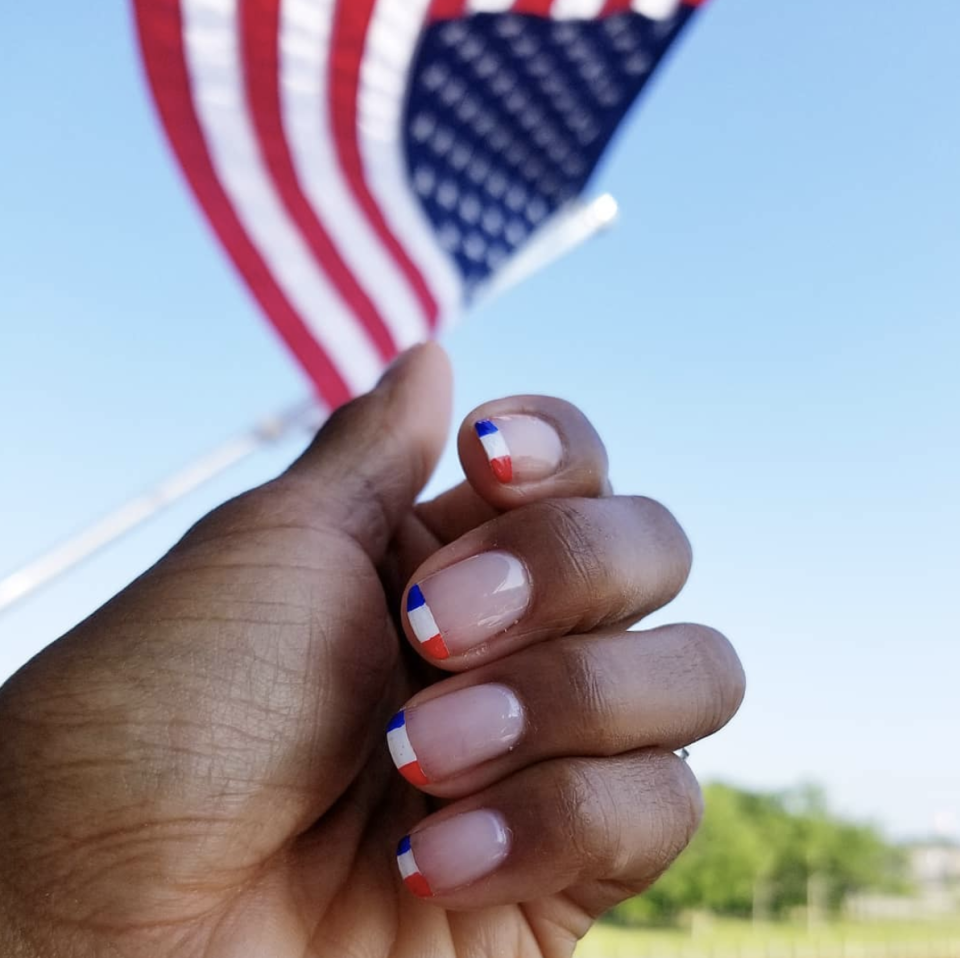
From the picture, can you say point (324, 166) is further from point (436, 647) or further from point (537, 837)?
point (537, 837)

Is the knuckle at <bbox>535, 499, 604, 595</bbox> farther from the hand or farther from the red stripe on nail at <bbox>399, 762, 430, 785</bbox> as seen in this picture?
the red stripe on nail at <bbox>399, 762, 430, 785</bbox>

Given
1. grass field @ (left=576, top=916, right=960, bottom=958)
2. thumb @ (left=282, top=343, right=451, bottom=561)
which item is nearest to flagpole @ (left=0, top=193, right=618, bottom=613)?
thumb @ (left=282, top=343, right=451, bottom=561)

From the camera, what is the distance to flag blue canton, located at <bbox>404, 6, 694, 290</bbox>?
13.9 feet

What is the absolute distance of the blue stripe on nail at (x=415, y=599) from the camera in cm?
118

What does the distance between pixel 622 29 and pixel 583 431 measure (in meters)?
3.34

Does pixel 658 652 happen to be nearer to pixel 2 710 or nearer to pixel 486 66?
pixel 2 710

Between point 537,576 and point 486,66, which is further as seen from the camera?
point 486,66

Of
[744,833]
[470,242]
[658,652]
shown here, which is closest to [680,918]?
[744,833]

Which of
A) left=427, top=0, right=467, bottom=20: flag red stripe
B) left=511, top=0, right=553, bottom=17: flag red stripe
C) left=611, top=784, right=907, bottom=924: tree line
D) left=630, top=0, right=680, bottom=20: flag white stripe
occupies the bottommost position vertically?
left=611, top=784, right=907, bottom=924: tree line

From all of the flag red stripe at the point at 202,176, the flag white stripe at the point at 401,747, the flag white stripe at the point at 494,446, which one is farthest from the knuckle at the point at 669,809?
the flag red stripe at the point at 202,176

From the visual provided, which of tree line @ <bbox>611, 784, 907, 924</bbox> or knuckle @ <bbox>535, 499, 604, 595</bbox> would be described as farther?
tree line @ <bbox>611, 784, 907, 924</bbox>

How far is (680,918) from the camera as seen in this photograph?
49.2m

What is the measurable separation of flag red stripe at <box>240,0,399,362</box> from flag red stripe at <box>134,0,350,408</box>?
0.21 metres

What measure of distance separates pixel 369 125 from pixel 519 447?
3.44 m
